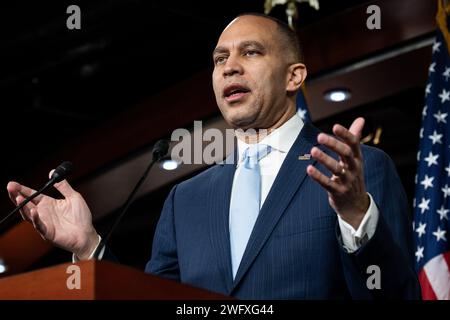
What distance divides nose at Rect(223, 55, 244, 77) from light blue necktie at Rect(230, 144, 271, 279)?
0.20 meters

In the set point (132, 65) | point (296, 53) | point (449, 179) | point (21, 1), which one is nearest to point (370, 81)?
point (449, 179)

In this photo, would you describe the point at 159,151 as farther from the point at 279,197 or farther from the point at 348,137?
the point at 348,137

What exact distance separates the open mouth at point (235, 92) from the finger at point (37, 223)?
598 mm

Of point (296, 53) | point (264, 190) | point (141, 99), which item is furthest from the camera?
point (141, 99)

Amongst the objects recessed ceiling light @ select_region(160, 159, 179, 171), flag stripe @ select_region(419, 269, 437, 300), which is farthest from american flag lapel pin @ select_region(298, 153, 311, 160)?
recessed ceiling light @ select_region(160, 159, 179, 171)

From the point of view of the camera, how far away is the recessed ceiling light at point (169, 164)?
588 cm

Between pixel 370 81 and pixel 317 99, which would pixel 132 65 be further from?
pixel 370 81

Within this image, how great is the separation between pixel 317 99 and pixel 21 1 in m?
1.87

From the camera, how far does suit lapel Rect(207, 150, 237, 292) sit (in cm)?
182

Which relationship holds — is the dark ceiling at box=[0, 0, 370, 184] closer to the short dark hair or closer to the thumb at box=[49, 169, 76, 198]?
the short dark hair

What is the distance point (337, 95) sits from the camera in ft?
15.7

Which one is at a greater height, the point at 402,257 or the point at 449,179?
the point at 449,179

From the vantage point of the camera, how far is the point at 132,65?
5.42 m

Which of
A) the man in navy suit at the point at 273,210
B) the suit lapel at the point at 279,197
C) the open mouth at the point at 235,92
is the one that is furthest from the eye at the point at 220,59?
the suit lapel at the point at 279,197
